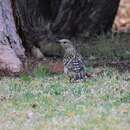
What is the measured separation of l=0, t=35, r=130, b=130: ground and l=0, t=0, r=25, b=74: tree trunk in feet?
0.94

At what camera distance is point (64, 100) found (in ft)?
28.8

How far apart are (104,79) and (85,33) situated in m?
6.95

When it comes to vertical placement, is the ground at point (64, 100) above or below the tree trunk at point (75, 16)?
below

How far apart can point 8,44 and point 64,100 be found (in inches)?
125

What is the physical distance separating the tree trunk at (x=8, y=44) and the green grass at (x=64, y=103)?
1.85 ft

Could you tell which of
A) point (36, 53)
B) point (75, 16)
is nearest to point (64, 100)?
point (36, 53)

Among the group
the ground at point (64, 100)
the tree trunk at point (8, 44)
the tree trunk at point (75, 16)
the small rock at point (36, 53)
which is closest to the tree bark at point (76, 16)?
the tree trunk at point (75, 16)

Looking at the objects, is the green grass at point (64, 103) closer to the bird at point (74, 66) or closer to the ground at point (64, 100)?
the ground at point (64, 100)

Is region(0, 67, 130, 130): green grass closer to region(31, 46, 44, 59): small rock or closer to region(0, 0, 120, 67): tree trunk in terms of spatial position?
region(0, 0, 120, 67): tree trunk

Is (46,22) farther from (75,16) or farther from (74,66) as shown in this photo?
(74,66)

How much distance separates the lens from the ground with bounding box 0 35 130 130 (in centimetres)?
751

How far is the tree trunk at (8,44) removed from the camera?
37.0ft

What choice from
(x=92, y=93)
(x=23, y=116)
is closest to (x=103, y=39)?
(x=92, y=93)

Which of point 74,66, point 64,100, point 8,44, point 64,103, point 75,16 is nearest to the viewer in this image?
point 64,103
